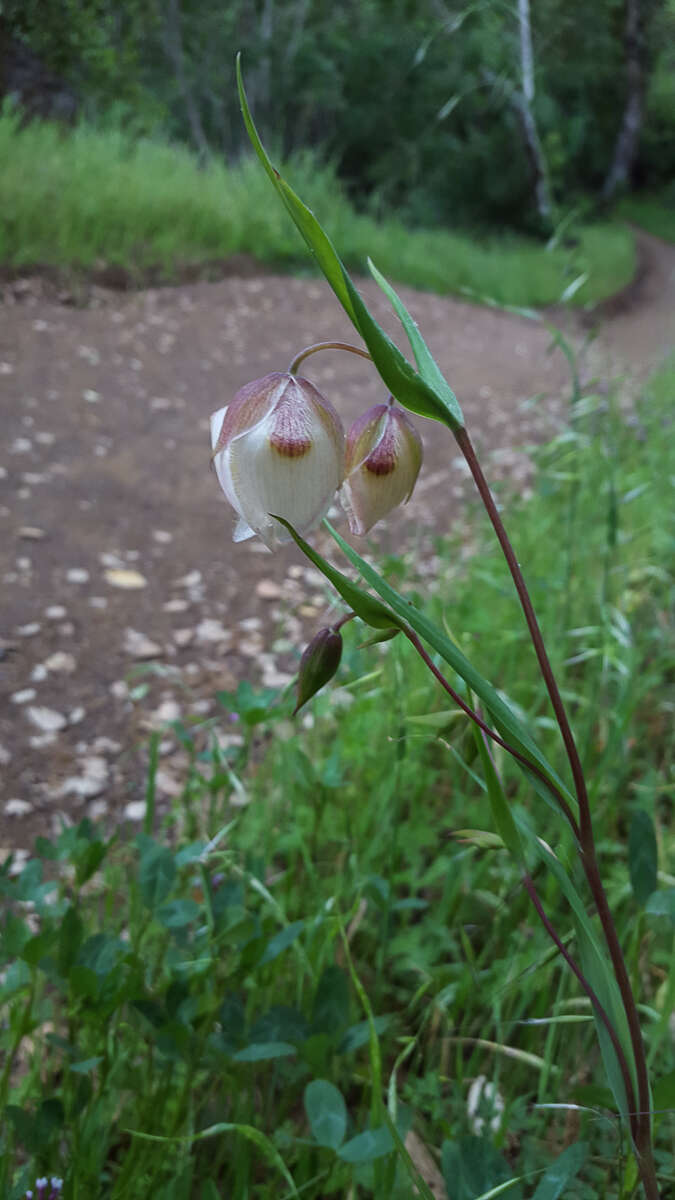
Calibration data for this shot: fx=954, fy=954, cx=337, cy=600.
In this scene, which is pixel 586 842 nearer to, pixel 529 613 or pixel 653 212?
pixel 529 613

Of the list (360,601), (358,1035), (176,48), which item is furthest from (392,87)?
(360,601)

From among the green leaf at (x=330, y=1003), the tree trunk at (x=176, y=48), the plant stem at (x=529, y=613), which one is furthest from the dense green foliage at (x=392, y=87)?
the plant stem at (x=529, y=613)

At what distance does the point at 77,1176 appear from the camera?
83 centimetres

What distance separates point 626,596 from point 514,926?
0.90 m

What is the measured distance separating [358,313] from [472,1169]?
680 millimetres

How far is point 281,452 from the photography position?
594 mm

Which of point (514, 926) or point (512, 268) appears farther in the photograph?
point (512, 268)

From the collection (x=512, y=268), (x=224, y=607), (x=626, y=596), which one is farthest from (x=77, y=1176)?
(x=512, y=268)

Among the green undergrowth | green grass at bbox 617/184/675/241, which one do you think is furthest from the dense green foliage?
the green undergrowth

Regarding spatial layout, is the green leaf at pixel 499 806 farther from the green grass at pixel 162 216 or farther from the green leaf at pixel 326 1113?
the green grass at pixel 162 216

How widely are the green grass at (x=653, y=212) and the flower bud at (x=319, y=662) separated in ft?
50.3

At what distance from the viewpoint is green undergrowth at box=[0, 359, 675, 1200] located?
0.86m

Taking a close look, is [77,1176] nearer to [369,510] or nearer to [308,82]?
[369,510]

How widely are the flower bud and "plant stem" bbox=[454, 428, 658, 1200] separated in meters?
0.13
